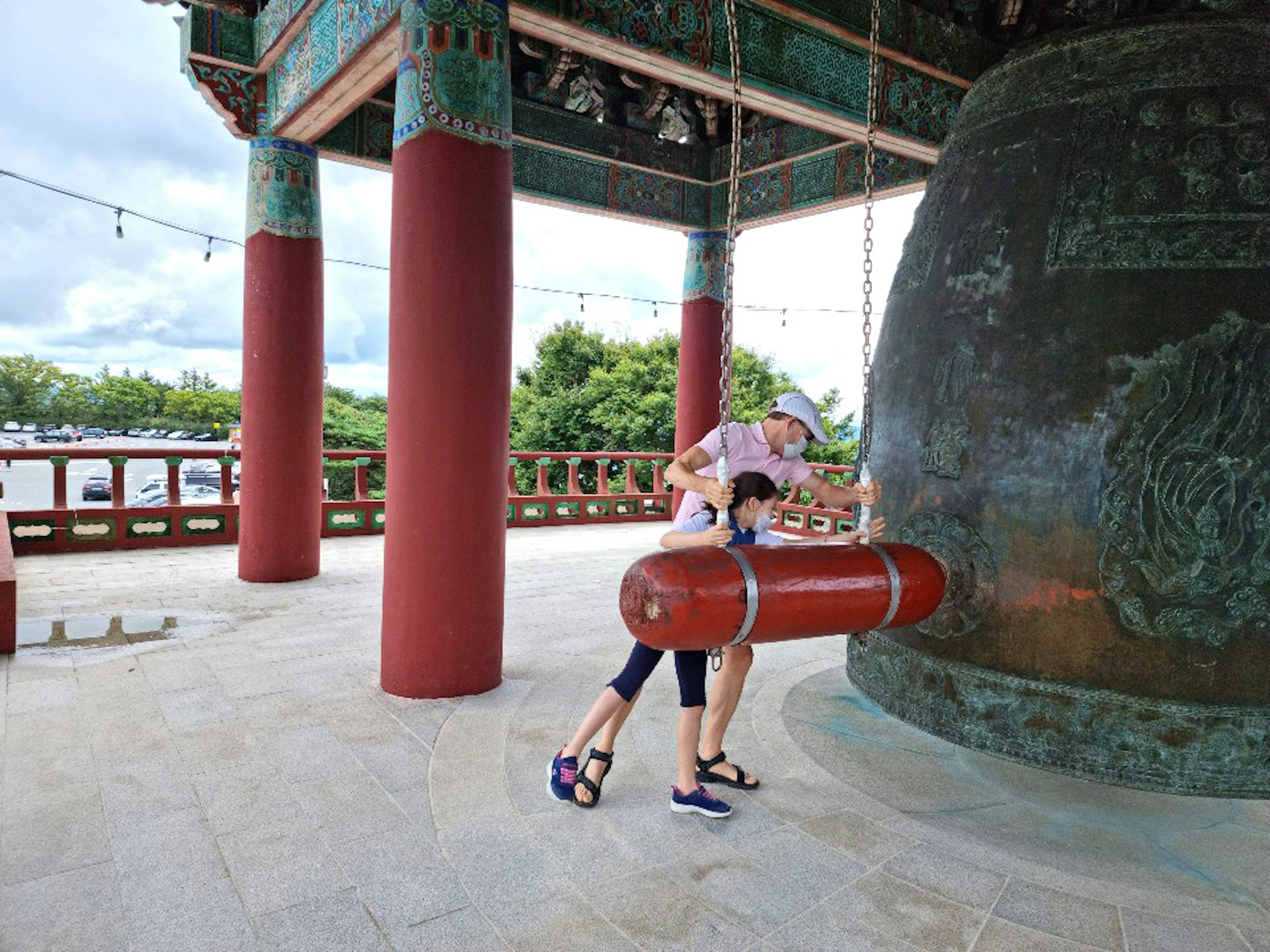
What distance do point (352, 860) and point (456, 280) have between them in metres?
2.80

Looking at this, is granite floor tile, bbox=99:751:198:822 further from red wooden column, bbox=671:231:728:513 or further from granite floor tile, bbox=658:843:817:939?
red wooden column, bbox=671:231:728:513

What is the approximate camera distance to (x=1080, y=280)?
250 centimetres

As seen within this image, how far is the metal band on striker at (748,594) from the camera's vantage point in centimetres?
213

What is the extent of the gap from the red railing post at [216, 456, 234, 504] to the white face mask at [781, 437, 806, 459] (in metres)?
7.70

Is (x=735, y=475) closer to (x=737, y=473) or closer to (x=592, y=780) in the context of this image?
(x=737, y=473)

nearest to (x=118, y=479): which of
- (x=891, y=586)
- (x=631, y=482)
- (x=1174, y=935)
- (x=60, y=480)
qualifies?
(x=60, y=480)

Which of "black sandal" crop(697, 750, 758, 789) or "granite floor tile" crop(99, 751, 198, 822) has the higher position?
"black sandal" crop(697, 750, 758, 789)

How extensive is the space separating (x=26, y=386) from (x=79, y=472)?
12875 millimetres

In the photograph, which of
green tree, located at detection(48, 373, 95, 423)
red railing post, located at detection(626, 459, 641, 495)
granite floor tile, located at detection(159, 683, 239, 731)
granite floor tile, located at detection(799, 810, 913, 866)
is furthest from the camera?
green tree, located at detection(48, 373, 95, 423)

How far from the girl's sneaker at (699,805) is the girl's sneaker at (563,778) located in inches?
15.8

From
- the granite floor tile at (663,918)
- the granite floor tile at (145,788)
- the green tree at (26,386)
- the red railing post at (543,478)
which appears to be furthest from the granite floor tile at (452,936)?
the green tree at (26,386)

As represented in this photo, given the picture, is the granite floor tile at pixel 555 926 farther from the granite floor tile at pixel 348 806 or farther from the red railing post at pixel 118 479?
the red railing post at pixel 118 479

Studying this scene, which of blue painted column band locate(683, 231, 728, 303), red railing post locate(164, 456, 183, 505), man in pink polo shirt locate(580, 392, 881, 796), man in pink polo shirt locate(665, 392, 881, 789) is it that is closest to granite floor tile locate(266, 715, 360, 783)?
man in pink polo shirt locate(580, 392, 881, 796)

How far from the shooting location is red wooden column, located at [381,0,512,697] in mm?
4281
